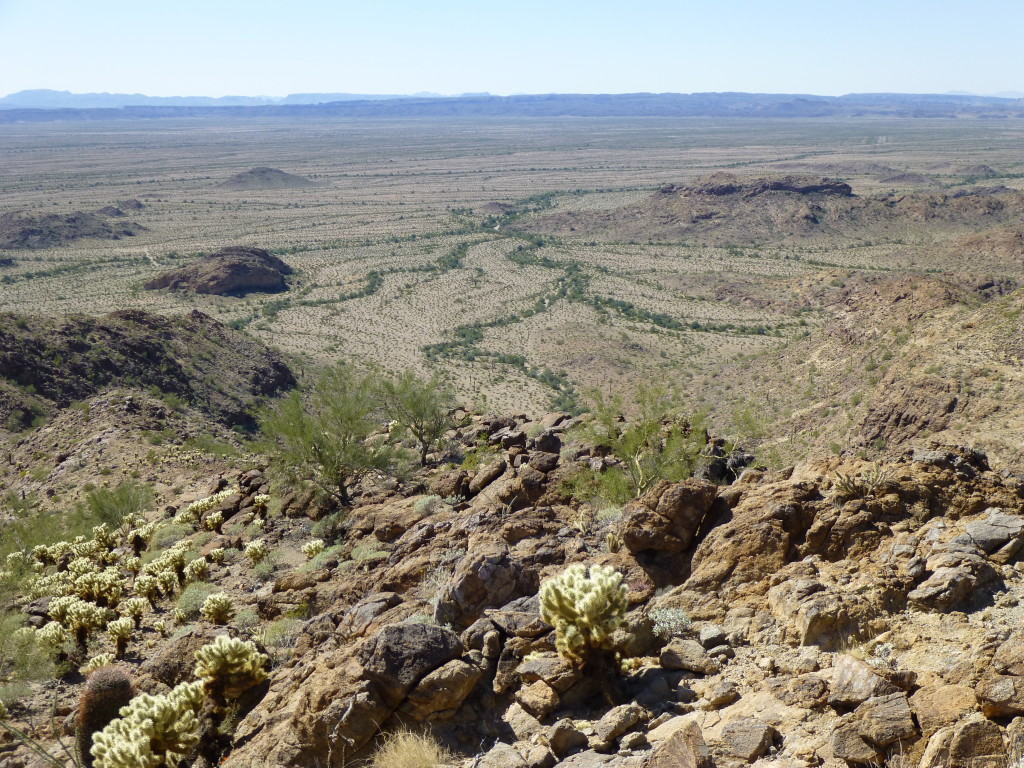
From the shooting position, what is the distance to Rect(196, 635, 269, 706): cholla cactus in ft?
26.4

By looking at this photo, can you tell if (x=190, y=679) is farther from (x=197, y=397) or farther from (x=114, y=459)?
(x=197, y=397)

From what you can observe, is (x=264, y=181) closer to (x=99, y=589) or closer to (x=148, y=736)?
(x=99, y=589)

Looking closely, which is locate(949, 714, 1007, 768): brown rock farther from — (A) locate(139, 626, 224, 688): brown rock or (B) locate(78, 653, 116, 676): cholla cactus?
(B) locate(78, 653, 116, 676): cholla cactus

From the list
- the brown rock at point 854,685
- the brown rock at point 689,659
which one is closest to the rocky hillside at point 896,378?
the brown rock at point 689,659

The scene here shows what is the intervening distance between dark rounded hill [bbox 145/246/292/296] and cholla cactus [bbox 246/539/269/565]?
172 ft

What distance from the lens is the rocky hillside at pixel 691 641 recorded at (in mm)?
5219

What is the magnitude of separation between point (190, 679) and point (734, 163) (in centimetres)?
16902

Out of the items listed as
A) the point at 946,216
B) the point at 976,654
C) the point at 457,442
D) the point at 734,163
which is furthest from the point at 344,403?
the point at 734,163

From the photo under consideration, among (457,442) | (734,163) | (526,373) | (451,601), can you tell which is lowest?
(526,373)

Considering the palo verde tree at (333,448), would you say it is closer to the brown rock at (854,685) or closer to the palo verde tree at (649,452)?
the palo verde tree at (649,452)

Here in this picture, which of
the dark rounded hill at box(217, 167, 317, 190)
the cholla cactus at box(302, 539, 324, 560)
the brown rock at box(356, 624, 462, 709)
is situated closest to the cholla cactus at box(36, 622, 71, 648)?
the cholla cactus at box(302, 539, 324, 560)

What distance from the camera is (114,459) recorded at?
23.8 m

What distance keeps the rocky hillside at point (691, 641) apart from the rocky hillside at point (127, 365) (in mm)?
22532

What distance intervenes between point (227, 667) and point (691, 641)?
509cm
